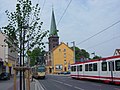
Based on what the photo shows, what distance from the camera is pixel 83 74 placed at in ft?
157

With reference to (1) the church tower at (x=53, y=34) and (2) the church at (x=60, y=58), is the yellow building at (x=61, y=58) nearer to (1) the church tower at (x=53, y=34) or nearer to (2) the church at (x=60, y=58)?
(2) the church at (x=60, y=58)

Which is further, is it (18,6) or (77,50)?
(77,50)

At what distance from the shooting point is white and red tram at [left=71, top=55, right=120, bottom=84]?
32.6m

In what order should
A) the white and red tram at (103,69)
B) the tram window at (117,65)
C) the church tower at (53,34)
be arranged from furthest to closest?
the white and red tram at (103,69)
the tram window at (117,65)
the church tower at (53,34)

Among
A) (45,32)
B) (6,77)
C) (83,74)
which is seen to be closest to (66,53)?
(6,77)

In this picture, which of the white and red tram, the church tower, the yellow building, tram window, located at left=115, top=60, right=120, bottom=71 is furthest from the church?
tram window, located at left=115, top=60, right=120, bottom=71

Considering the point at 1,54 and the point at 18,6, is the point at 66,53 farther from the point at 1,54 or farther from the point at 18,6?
the point at 18,6

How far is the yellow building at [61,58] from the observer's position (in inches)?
4934

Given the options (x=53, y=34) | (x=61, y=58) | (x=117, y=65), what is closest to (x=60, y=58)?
(x=61, y=58)

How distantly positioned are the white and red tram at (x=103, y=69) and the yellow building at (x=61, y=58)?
7541 centimetres

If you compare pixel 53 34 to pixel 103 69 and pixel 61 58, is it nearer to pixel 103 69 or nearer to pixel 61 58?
pixel 103 69

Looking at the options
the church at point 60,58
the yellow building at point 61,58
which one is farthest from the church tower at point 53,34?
the yellow building at point 61,58

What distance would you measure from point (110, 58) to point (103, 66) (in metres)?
2.95

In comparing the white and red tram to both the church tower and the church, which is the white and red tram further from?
the church
